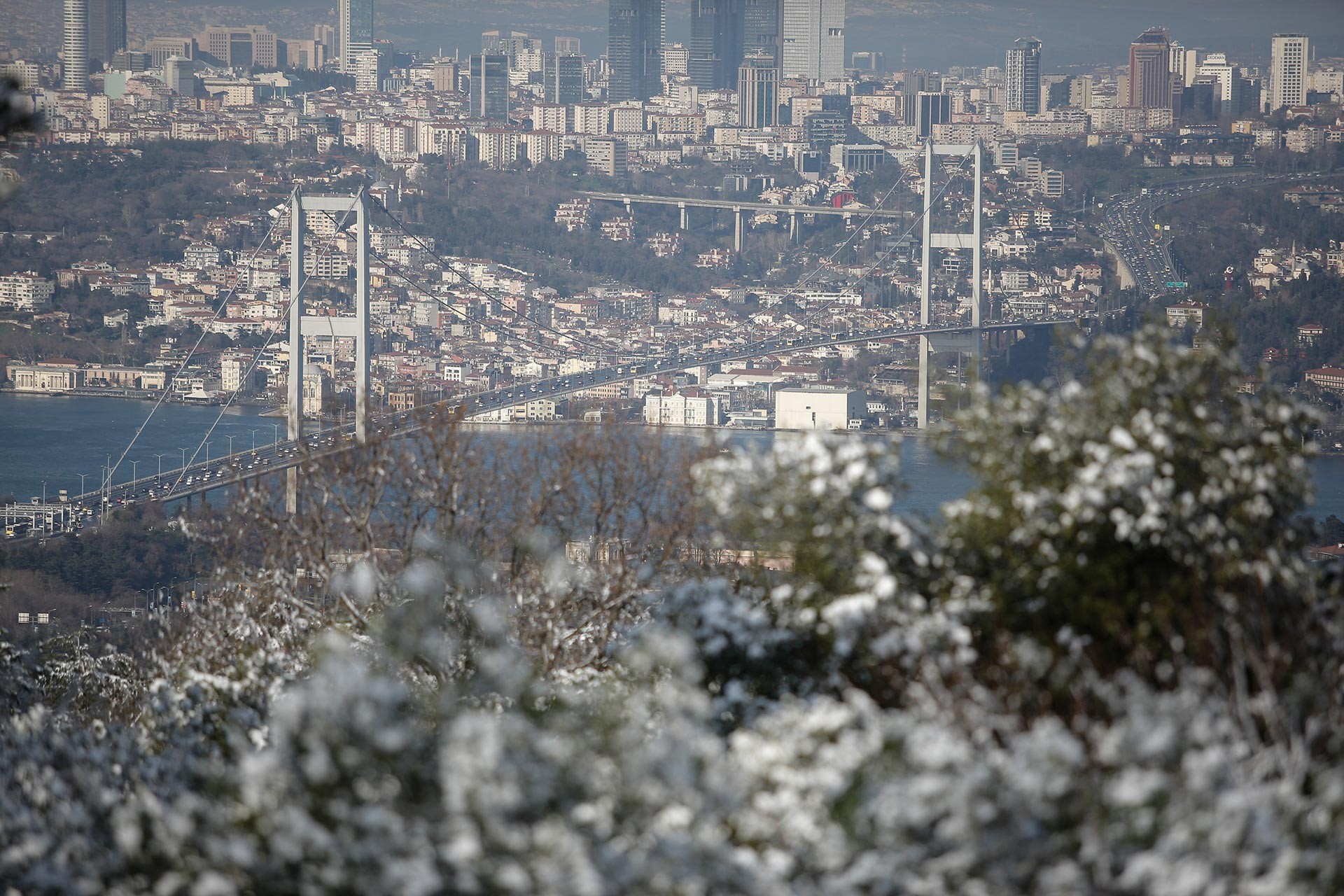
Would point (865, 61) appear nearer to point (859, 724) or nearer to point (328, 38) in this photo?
point (328, 38)

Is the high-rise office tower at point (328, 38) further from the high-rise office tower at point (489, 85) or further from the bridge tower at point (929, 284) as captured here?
the bridge tower at point (929, 284)

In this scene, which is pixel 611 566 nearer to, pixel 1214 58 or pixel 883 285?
pixel 883 285

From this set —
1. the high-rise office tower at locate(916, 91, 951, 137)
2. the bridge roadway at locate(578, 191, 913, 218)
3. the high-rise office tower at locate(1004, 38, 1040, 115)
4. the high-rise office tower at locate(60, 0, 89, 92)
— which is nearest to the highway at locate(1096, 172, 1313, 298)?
the bridge roadway at locate(578, 191, 913, 218)

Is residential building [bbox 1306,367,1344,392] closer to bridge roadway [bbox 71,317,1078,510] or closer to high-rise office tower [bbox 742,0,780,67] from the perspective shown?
bridge roadway [bbox 71,317,1078,510]

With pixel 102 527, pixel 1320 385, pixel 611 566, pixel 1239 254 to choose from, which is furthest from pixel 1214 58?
pixel 611 566

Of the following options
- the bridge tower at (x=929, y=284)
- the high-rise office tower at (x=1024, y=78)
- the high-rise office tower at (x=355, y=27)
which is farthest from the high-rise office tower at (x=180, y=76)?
the bridge tower at (x=929, y=284)
